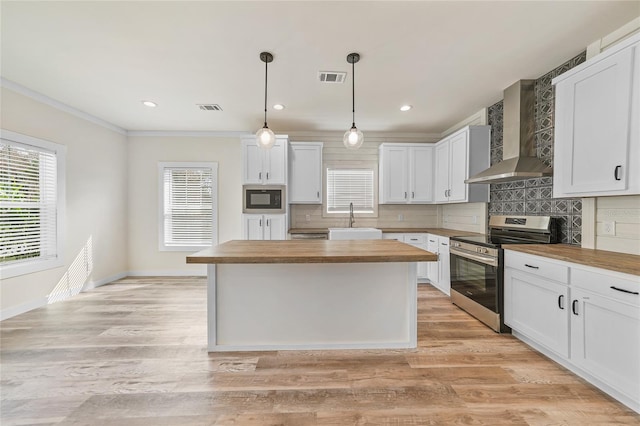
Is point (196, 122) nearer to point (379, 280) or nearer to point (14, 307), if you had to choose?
point (14, 307)

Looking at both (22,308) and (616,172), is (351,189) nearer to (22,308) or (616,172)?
(616,172)

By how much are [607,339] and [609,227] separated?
1056mm

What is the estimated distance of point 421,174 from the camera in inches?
194

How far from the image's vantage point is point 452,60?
2746mm

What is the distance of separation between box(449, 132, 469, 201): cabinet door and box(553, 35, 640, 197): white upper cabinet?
1.49 m

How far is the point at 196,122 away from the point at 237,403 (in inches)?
168

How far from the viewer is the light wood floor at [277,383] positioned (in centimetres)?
172

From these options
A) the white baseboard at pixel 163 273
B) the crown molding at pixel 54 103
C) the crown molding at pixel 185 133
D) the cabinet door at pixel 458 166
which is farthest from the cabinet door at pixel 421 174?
the crown molding at pixel 54 103

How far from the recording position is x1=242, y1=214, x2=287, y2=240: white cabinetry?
4.59m

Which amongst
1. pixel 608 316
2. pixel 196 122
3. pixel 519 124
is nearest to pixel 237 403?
pixel 608 316

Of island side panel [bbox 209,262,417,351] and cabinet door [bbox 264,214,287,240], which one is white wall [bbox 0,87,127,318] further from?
island side panel [bbox 209,262,417,351]

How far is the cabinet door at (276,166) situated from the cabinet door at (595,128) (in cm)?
342

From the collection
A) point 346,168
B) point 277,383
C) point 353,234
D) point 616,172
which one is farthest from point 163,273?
point 616,172

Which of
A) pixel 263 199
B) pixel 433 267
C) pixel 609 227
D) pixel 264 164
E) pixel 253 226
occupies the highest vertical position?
pixel 264 164
